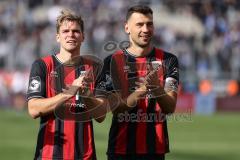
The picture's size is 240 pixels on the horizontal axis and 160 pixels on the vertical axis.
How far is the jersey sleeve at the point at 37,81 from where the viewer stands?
5.99 metres

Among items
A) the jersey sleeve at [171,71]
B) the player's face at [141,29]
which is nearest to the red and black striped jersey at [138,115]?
the jersey sleeve at [171,71]

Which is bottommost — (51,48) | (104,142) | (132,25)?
(104,142)

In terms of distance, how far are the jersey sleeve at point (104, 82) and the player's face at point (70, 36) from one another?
431mm

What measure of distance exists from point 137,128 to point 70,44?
1.03 metres

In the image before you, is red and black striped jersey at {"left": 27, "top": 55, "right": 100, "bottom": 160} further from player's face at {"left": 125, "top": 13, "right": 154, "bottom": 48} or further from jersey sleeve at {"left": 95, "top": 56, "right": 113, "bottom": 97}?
player's face at {"left": 125, "top": 13, "right": 154, "bottom": 48}

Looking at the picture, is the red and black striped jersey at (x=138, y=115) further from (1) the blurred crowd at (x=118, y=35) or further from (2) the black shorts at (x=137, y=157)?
(1) the blurred crowd at (x=118, y=35)

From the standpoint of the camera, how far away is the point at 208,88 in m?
25.9

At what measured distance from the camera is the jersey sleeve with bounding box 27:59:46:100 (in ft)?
19.6

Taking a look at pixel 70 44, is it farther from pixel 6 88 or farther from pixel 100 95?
pixel 6 88

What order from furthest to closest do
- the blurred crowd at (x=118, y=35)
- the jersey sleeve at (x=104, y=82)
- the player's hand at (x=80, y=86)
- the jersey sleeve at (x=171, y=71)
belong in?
the blurred crowd at (x=118, y=35)
the jersey sleeve at (x=171, y=71)
the jersey sleeve at (x=104, y=82)
the player's hand at (x=80, y=86)

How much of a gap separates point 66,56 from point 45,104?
465mm

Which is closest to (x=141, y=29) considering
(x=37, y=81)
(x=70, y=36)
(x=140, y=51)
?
(x=140, y=51)

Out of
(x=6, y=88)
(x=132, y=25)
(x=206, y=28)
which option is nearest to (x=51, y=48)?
(x=6, y=88)

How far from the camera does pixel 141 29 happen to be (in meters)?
6.31
